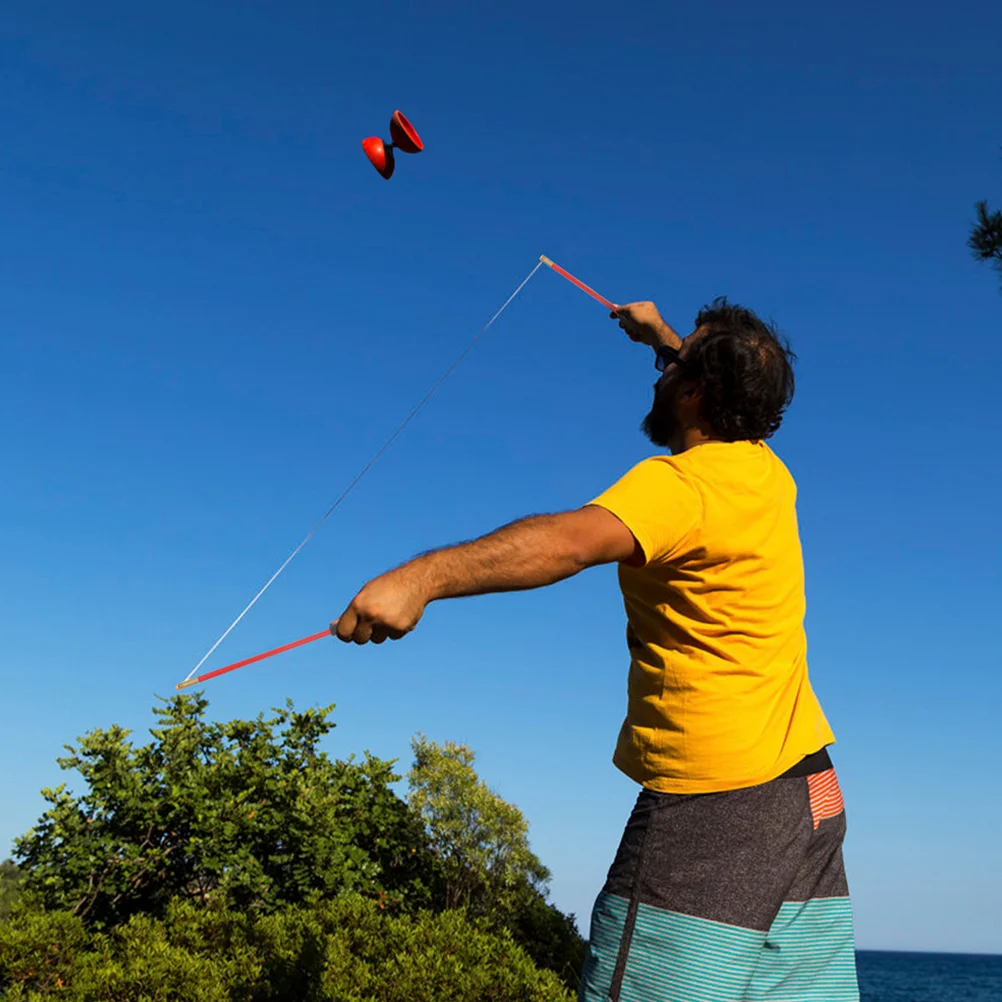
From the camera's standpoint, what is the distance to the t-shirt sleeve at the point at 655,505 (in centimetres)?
209

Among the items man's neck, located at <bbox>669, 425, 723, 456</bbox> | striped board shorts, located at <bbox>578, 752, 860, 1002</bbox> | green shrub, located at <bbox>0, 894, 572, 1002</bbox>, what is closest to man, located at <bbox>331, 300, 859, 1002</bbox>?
striped board shorts, located at <bbox>578, 752, 860, 1002</bbox>

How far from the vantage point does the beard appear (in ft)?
8.93

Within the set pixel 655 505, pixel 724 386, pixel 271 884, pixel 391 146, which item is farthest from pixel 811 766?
pixel 271 884

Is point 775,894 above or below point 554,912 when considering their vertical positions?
below

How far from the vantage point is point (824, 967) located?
7.68ft

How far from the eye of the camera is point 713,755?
7.42ft

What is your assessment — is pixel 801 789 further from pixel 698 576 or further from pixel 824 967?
pixel 698 576

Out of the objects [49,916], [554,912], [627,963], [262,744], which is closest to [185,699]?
[262,744]

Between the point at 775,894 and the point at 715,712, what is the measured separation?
1.35ft

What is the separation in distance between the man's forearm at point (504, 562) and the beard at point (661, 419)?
84 cm

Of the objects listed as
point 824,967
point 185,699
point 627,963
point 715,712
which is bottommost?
point 627,963

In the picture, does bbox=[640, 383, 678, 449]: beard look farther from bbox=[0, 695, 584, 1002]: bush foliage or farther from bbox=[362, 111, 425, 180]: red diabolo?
bbox=[0, 695, 584, 1002]: bush foliage

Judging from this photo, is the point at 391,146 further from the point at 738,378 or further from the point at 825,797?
the point at 825,797

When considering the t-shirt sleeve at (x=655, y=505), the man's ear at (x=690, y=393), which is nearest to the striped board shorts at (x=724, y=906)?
the t-shirt sleeve at (x=655, y=505)
